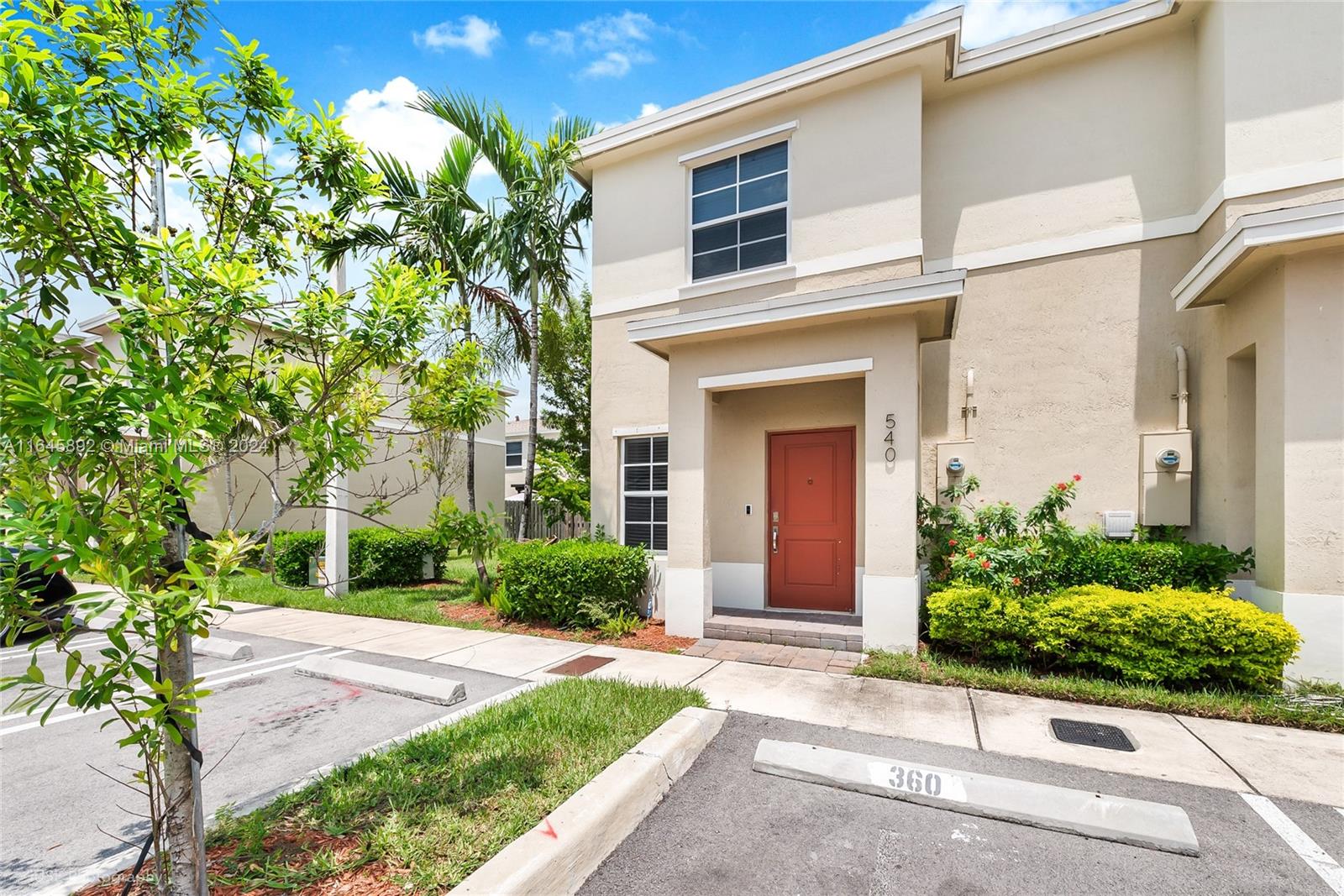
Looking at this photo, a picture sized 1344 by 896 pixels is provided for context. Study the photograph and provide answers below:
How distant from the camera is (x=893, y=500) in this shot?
648 cm

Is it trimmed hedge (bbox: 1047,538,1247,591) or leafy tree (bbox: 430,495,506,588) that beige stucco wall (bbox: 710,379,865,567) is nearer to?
trimmed hedge (bbox: 1047,538,1247,591)

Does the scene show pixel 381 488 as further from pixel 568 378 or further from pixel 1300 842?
pixel 1300 842

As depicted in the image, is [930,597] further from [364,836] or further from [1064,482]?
[364,836]

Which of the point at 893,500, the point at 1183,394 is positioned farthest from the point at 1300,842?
the point at 1183,394

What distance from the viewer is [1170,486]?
673 cm

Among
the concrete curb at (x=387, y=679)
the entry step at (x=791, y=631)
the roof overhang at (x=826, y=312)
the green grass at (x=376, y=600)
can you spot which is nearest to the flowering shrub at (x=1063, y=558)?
the entry step at (x=791, y=631)

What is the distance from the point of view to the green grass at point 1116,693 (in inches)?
188

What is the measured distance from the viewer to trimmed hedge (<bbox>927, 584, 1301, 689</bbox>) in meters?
5.06

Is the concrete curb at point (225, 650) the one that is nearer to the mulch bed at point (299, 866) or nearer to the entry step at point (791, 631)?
→ the mulch bed at point (299, 866)

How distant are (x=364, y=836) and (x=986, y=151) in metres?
9.42

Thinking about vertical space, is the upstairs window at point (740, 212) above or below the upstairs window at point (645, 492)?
above

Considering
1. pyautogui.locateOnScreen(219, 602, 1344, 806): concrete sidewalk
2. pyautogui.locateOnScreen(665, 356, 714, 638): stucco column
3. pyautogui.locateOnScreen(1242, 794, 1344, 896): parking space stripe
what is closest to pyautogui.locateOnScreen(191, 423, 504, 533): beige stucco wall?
pyautogui.locateOnScreen(219, 602, 1344, 806): concrete sidewalk

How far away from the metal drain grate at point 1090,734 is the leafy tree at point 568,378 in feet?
34.9

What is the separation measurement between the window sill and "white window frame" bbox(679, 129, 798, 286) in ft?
0.05
